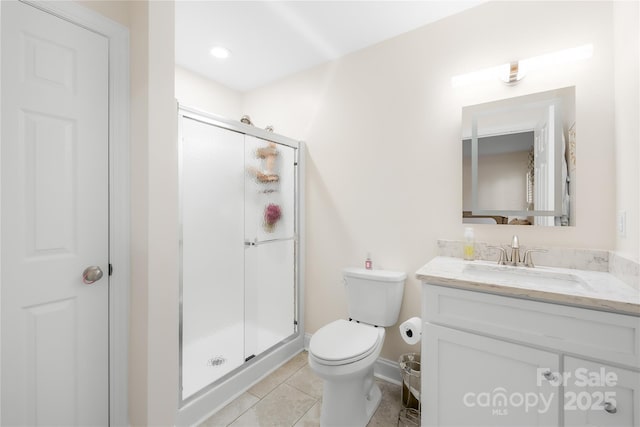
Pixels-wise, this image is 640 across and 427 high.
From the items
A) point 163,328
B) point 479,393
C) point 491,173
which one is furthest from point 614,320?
point 163,328

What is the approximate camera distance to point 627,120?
1.24m

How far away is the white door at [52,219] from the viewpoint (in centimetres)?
108

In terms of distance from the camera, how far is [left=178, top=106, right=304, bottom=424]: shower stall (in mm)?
1776

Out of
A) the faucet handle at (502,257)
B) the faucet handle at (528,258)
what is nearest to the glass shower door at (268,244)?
the faucet handle at (502,257)

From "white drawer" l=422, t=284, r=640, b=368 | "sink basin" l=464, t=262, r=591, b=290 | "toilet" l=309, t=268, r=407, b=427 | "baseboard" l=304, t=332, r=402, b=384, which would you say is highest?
"sink basin" l=464, t=262, r=591, b=290

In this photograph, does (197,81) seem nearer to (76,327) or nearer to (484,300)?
(76,327)

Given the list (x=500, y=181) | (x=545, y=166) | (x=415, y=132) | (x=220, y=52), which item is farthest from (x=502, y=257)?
(x=220, y=52)

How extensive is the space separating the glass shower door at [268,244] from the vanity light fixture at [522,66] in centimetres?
136

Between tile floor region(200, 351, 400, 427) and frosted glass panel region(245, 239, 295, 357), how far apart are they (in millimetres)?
253

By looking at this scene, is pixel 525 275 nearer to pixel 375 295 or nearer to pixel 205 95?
pixel 375 295

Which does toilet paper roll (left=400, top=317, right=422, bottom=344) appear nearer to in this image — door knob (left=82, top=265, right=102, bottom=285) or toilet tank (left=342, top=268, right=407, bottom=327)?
toilet tank (left=342, top=268, right=407, bottom=327)

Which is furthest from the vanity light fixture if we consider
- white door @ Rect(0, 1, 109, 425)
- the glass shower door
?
white door @ Rect(0, 1, 109, 425)

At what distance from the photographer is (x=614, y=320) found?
0.97 meters

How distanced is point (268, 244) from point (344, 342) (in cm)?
96
